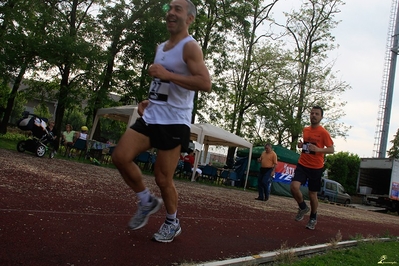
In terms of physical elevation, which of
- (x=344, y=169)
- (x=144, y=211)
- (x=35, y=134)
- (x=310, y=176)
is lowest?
(x=144, y=211)

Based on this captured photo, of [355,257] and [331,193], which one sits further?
[331,193]

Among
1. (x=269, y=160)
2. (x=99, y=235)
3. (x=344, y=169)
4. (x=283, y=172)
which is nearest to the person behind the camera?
(x=99, y=235)

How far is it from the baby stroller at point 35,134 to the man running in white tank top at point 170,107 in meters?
9.89

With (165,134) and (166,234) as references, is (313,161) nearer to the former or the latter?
(166,234)

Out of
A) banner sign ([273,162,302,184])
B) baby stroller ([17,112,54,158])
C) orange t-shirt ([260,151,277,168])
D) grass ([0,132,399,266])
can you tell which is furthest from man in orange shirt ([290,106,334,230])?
banner sign ([273,162,302,184])

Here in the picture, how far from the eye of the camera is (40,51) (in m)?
17.6

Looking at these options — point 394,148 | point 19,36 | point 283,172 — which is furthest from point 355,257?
point 394,148

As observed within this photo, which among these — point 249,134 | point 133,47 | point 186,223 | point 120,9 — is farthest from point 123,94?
point 186,223

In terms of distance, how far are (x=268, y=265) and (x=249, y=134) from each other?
26.7 meters

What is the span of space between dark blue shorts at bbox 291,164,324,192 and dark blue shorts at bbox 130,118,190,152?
3.46m

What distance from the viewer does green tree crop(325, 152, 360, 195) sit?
118ft

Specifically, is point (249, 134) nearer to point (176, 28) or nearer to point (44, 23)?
point (44, 23)

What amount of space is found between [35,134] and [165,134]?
34.0 ft

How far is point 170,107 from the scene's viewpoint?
9.62 ft
